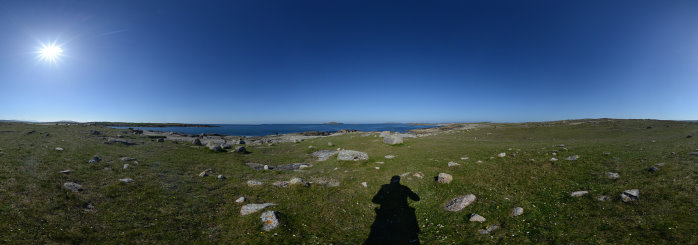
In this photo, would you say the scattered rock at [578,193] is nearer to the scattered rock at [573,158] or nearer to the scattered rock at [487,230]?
Answer: the scattered rock at [487,230]

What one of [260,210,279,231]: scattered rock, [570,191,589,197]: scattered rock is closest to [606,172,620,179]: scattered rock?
[570,191,589,197]: scattered rock

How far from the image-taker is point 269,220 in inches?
473

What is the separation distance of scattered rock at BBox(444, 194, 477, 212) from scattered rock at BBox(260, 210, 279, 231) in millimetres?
10485

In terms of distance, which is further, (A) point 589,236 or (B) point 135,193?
(B) point 135,193

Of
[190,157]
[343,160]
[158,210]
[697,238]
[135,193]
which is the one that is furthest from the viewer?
[190,157]

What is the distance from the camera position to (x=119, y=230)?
1021 cm

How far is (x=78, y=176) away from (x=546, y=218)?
3082cm

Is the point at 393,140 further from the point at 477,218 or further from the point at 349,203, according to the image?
the point at 477,218

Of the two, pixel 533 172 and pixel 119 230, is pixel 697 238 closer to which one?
pixel 533 172

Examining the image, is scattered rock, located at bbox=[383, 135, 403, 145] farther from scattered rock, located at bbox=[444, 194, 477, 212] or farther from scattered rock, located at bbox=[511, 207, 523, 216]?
scattered rock, located at bbox=[511, 207, 523, 216]

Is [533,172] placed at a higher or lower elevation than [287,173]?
higher

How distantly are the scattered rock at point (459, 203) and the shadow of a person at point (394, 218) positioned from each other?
227 cm

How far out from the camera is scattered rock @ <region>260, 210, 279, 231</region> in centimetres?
1163

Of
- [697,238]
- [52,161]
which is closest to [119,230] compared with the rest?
[52,161]
